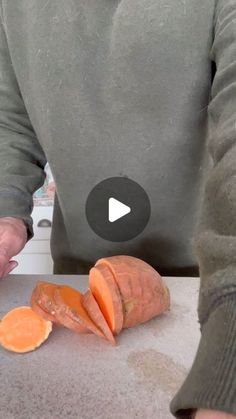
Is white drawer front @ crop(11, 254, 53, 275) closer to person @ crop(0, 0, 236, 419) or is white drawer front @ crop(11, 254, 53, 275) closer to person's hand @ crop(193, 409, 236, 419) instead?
person @ crop(0, 0, 236, 419)

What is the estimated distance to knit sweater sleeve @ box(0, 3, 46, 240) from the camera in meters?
0.81

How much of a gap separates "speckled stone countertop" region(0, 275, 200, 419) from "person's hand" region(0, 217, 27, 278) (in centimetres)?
10

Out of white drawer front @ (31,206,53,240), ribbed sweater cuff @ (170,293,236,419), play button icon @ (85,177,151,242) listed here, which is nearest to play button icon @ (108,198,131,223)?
play button icon @ (85,177,151,242)

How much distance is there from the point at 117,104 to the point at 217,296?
1.60 ft

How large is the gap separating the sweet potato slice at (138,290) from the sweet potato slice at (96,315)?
0.03 metres

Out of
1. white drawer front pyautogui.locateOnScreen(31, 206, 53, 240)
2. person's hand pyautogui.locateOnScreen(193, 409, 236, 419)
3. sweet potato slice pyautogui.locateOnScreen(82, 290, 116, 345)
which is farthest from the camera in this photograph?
white drawer front pyautogui.locateOnScreen(31, 206, 53, 240)

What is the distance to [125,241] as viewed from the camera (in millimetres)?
796

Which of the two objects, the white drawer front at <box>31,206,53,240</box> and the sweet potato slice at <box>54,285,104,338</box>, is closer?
the sweet potato slice at <box>54,285,104,338</box>

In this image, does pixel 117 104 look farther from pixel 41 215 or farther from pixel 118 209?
pixel 41 215

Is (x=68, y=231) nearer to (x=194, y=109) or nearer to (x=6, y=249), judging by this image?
(x=6, y=249)

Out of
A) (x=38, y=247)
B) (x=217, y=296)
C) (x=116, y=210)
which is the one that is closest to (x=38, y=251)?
(x=38, y=247)

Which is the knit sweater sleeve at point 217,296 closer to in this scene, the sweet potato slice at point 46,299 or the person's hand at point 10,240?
the sweet potato slice at point 46,299

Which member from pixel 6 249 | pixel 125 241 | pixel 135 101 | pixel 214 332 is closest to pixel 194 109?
pixel 135 101

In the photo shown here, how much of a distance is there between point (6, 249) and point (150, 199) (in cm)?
24
